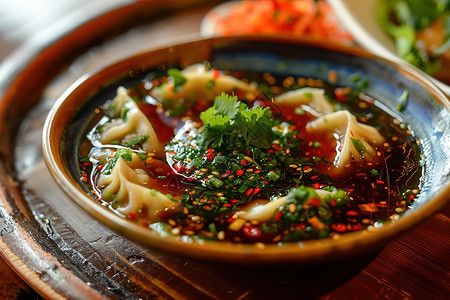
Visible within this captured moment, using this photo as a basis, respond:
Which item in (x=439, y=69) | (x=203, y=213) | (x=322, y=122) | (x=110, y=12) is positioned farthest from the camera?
(x=110, y=12)

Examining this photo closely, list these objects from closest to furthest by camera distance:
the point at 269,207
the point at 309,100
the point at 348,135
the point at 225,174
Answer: the point at 269,207 → the point at 225,174 → the point at 348,135 → the point at 309,100

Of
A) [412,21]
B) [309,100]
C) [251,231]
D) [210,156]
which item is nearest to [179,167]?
[210,156]

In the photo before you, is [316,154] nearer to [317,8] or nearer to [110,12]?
[317,8]

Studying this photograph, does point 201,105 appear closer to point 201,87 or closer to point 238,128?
point 201,87

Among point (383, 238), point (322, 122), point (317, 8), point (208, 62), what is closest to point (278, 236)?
point (383, 238)

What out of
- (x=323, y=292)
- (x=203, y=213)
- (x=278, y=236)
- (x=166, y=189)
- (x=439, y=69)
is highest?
(x=439, y=69)

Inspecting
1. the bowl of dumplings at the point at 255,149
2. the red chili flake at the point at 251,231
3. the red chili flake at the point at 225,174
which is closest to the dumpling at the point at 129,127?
the bowl of dumplings at the point at 255,149

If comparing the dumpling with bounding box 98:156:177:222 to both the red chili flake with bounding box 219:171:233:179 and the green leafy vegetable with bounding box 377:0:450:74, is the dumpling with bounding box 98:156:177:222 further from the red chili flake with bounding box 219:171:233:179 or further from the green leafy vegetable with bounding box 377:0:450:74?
the green leafy vegetable with bounding box 377:0:450:74
